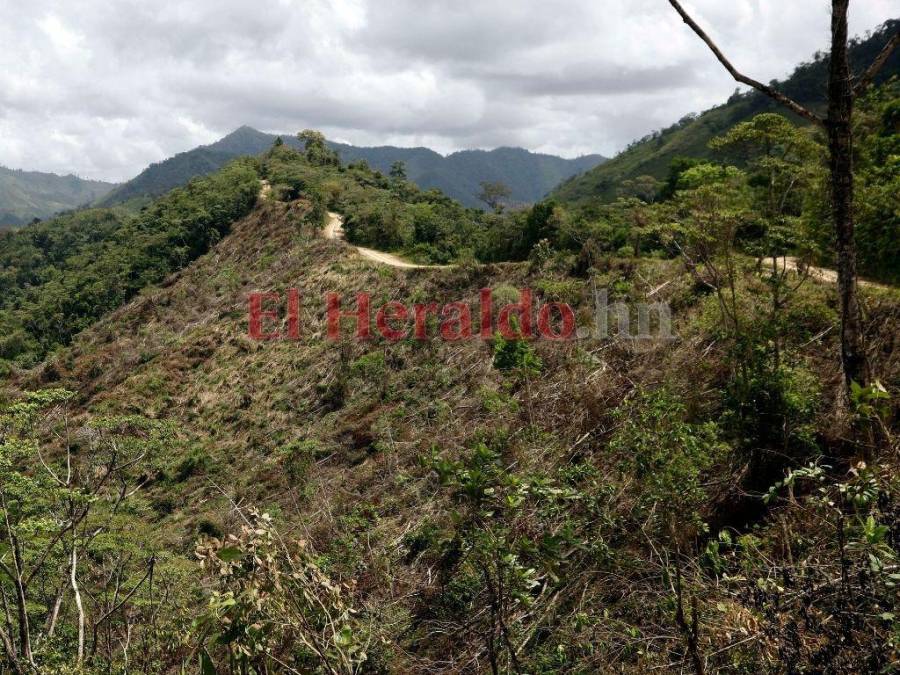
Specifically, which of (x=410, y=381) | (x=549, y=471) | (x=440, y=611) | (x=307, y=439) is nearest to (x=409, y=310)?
(x=410, y=381)

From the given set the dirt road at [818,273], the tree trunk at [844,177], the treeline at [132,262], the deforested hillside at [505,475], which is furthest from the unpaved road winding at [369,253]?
the tree trunk at [844,177]

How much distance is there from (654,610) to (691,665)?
720 mm

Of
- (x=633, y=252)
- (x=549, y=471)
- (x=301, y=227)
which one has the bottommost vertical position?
(x=549, y=471)

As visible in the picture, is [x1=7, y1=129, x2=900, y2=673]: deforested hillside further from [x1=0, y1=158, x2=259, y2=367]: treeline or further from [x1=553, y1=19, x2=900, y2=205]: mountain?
[x1=553, y1=19, x2=900, y2=205]: mountain

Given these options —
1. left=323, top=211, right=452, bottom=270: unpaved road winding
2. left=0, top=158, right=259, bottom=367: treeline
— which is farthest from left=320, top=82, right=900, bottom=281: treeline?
left=0, top=158, right=259, bottom=367: treeline

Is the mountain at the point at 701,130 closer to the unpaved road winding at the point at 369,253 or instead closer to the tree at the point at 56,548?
the unpaved road winding at the point at 369,253

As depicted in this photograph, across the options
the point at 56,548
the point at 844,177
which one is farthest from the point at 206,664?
the point at 56,548

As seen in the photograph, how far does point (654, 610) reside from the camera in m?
3.92

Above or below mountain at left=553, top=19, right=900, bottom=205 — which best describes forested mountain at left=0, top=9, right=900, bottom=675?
below

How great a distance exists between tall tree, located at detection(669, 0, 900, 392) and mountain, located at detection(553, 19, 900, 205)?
2263 inches

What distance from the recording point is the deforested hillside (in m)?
2.64

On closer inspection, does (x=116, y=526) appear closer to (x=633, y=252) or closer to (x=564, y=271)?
(x=564, y=271)

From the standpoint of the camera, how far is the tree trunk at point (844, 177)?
336cm

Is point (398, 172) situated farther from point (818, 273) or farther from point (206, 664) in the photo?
point (206, 664)
